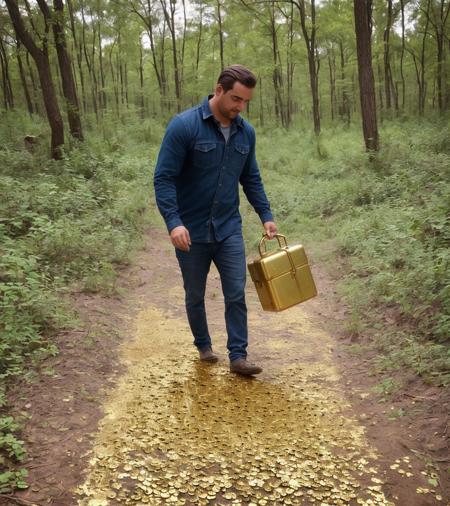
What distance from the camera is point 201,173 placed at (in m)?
3.52

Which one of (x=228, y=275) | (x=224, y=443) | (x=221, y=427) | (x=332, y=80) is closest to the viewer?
(x=224, y=443)

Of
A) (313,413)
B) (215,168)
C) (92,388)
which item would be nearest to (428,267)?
(313,413)

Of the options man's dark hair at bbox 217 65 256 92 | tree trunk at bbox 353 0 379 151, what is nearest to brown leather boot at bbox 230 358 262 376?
man's dark hair at bbox 217 65 256 92

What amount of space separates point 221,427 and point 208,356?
1065mm

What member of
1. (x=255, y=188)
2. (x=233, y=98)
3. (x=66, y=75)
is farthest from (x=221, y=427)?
(x=66, y=75)

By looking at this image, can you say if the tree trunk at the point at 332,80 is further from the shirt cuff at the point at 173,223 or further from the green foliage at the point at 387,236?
the shirt cuff at the point at 173,223

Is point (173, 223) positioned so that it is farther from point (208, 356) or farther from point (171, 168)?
point (208, 356)

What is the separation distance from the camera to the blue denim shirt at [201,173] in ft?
11.2

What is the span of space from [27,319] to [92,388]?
1059mm

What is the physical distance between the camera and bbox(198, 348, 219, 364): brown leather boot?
4059 mm

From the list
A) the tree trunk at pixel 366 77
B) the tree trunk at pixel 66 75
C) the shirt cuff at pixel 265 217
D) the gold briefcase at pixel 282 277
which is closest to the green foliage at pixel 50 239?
the tree trunk at pixel 66 75

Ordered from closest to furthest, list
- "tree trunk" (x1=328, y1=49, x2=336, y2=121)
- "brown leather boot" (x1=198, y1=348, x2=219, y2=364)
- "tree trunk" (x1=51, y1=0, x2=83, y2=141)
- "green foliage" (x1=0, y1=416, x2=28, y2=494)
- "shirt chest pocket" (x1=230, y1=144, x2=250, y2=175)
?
"green foliage" (x1=0, y1=416, x2=28, y2=494) → "shirt chest pocket" (x1=230, y1=144, x2=250, y2=175) → "brown leather boot" (x1=198, y1=348, x2=219, y2=364) → "tree trunk" (x1=51, y1=0, x2=83, y2=141) → "tree trunk" (x1=328, y1=49, x2=336, y2=121)

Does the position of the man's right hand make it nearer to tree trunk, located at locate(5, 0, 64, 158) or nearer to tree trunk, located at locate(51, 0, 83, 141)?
tree trunk, located at locate(5, 0, 64, 158)

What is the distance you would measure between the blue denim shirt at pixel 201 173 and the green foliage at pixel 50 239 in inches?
62.2
